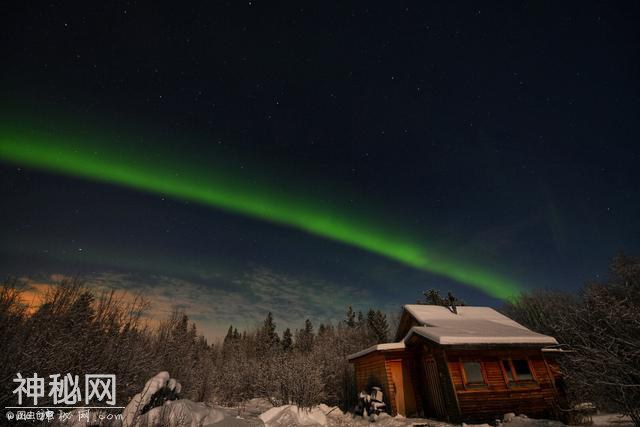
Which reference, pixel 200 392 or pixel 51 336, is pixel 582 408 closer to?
pixel 51 336

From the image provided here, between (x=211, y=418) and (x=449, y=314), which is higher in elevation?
(x=449, y=314)

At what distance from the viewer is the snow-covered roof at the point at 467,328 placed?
45.1 ft

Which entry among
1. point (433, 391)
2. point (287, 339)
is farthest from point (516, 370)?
point (287, 339)

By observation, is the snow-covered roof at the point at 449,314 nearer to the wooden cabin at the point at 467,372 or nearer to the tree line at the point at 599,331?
the wooden cabin at the point at 467,372

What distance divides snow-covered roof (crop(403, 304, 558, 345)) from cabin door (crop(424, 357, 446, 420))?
179 cm

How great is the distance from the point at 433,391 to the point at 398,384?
6.60 ft

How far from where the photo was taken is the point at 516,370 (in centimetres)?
1523

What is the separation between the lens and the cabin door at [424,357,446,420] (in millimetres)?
15252

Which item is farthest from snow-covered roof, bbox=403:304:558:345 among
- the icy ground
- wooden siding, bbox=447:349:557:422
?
the icy ground

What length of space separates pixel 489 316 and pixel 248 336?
6341 centimetres

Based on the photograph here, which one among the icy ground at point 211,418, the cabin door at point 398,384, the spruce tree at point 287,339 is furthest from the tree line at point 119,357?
the spruce tree at point 287,339

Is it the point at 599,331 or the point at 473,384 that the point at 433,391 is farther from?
the point at 599,331

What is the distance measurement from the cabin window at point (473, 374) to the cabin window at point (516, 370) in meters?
1.36

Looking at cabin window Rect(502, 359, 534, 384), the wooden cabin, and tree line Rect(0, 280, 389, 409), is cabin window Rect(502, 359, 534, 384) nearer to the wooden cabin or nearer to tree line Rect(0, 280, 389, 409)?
the wooden cabin
